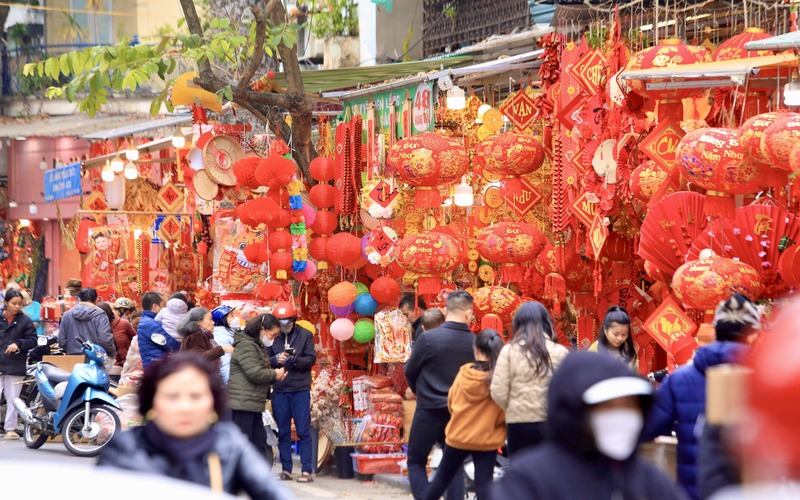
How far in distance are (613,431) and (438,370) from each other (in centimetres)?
567

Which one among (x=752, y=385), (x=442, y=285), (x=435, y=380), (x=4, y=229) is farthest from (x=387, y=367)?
(x=4, y=229)

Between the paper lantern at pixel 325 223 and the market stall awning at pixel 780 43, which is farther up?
the market stall awning at pixel 780 43

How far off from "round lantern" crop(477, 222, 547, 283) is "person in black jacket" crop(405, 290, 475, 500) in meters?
2.49

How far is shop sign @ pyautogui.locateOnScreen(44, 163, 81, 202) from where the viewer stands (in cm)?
2486

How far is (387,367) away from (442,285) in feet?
4.55

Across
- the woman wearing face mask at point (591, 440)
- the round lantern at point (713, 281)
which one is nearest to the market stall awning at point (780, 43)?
the round lantern at point (713, 281)

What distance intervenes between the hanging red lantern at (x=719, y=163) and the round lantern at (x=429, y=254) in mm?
3423

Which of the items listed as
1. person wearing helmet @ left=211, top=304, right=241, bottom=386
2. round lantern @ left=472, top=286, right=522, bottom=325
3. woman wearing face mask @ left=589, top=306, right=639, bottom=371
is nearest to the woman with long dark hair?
woman wearing face mask @ left=589, top=306, right=639, bottom=371

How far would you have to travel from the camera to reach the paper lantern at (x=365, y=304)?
13562mm

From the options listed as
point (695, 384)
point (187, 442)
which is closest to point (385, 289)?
point (695, 384)

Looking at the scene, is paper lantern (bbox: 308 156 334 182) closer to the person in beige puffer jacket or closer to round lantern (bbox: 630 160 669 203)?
round lantern (bbox: 630 160 669 203)

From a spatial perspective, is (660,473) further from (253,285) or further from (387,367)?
(253,285)

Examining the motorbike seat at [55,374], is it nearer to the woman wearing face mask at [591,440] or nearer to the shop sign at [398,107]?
the shop sign at [398,107]

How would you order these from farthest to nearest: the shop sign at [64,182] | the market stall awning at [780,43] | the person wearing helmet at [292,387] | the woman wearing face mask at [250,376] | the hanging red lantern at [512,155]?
the shop sign at [64,182] < the person wearing helmet at [292,387] < the hanging red lantern at [512,155] < the woman wearing face mask at [250,376] < the market stall awning at [780,43]
